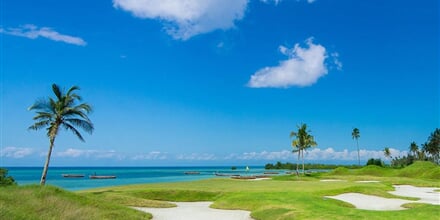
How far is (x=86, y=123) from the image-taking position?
1422 inches

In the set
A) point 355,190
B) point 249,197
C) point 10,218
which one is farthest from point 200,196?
point 10,218

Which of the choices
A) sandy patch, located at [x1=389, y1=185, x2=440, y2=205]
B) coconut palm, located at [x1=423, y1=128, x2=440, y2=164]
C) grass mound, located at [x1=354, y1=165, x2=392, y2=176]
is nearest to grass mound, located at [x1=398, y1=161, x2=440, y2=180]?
grass mound, located at [x1=354, y1=165, x2=392, y2=176]

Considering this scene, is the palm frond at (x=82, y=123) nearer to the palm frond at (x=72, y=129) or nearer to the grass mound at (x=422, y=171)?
the palm frond at (x=72, y=129)

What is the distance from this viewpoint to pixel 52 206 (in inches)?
712

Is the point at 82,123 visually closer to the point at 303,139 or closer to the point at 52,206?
the point at 52,206

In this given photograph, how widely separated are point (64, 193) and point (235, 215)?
1009 centimetres

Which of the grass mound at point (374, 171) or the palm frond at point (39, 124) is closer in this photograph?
the palm frond at point (39, 124)

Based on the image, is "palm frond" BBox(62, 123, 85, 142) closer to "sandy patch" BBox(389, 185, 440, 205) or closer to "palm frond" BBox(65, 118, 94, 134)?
"palm frond" BBox(65, 118, 94, 134)

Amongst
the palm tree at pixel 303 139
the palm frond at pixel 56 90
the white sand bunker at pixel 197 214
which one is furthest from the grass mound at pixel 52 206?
the palm tree at pixel 303 139

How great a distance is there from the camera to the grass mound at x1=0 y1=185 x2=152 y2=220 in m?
15.8

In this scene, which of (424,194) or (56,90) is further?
(424,194)

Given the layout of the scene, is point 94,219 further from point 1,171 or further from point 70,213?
point 1,171

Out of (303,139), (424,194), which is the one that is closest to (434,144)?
(303,139)

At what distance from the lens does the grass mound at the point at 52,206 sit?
15.8 m
